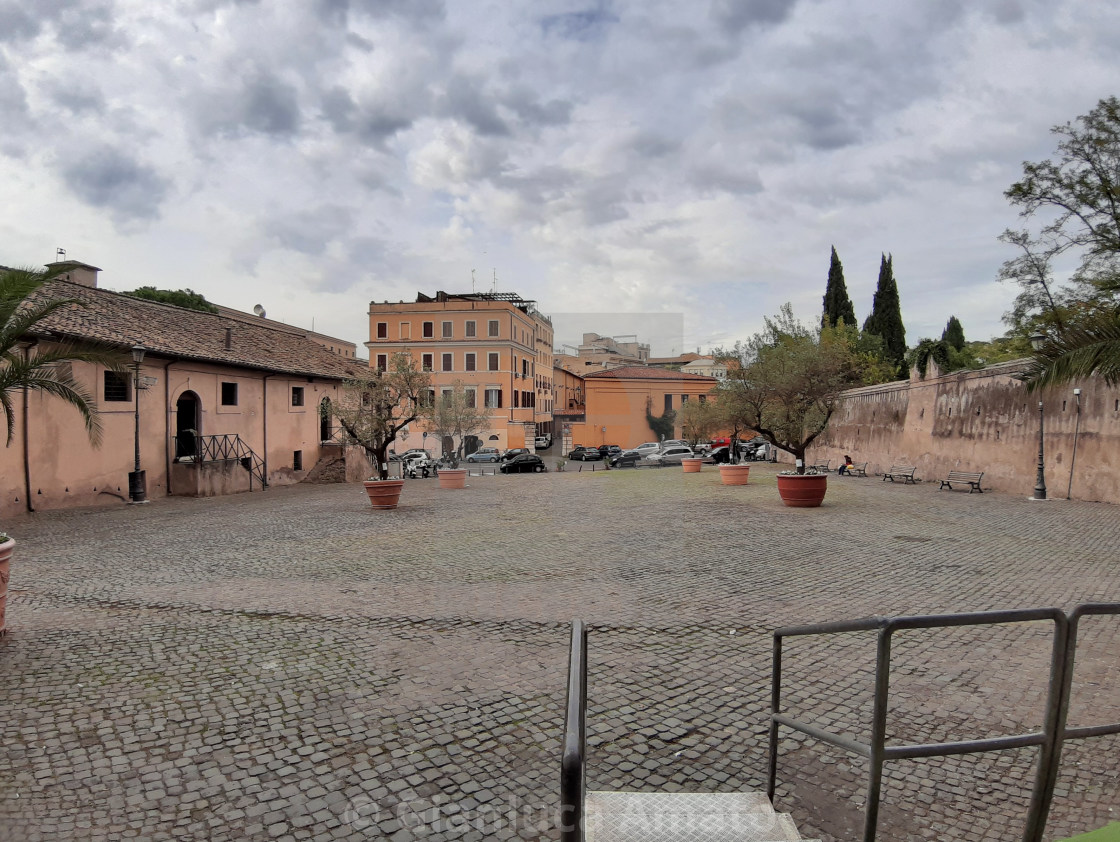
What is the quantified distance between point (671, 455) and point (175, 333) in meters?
30.2

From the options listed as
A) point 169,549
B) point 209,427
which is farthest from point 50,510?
point 169,549

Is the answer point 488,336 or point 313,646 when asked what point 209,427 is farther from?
point 488,336

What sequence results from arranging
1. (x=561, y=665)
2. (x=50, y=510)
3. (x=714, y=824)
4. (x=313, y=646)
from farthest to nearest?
(x=50, y=510) → (x=313, y=646) → (x=561, y=665) → (x=714, y=824)

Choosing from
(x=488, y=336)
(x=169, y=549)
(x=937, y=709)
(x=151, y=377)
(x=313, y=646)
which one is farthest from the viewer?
(x=488, y=336)

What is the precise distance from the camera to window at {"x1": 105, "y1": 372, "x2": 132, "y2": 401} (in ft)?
62.0

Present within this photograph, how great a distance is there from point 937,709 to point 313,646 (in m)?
5.03

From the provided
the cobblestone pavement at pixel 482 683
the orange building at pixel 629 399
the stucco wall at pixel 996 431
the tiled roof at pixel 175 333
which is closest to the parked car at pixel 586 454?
the orange building at pixel 629 399

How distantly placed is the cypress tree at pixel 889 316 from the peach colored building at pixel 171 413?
4321cm

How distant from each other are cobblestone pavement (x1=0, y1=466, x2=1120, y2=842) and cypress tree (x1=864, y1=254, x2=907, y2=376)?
1792 inches

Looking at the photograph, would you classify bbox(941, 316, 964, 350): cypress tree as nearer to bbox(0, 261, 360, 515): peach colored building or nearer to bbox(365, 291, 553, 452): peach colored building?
bbox(365, 291, 553, 452): peach colored building

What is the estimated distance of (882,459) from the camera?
28734 mm

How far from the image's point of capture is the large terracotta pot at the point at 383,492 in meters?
16.1

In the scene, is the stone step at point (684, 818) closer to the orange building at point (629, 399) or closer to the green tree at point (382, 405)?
the green tree at point (382, 405)

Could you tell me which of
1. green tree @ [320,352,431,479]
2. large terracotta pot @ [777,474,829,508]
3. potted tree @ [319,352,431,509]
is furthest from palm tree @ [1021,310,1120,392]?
green tree @ [320,352,431,479]
